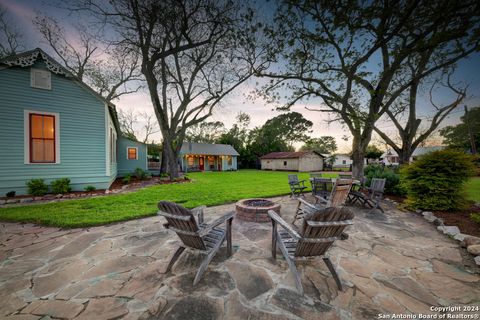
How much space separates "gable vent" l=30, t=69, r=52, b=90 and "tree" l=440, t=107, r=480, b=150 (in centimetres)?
3797

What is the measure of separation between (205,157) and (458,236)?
25.2 meters

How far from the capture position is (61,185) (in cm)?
720

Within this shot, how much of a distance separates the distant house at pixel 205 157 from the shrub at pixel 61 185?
16175 millimetres

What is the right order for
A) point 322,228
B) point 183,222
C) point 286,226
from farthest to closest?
1. point 286,226
2. point 183,222
3. point 322,228

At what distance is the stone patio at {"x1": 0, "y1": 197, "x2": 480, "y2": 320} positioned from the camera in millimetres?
1798

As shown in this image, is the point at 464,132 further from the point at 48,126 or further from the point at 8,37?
the point at 8,37

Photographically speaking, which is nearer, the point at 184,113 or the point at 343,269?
the point at 343,269

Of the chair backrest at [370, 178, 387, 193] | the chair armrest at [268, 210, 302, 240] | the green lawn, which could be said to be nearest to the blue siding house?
the chair armrest at [268, 210, 302, 240]

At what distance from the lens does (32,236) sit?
11.5ft

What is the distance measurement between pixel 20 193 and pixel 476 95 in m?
25.3

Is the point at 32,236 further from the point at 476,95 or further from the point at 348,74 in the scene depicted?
the point at 476,95

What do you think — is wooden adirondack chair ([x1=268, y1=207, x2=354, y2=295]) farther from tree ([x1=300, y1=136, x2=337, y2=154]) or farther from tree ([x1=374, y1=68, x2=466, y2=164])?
tree ([x1=300, y1=136, x2=337, y2=154])

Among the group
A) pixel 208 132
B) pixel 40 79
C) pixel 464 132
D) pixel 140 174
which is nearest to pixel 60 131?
pixel 40 79

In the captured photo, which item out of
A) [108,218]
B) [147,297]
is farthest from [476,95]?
[108,218]
